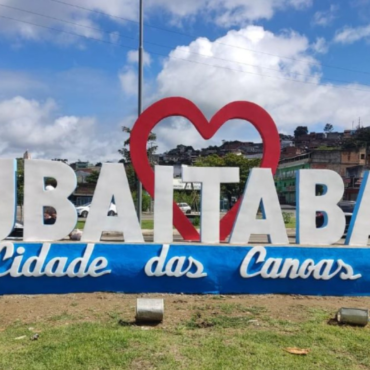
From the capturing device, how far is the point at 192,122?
829cm

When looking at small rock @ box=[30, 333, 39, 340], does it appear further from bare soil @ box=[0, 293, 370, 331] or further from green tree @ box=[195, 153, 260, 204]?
green tree @ box=[195, 153, 260, 204]

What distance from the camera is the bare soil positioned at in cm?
634

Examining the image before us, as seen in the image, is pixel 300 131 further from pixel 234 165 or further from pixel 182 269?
pixel 182 269

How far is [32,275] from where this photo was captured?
758 cm

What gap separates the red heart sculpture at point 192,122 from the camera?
8312 millimetres

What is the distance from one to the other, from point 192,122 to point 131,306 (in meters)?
3.61

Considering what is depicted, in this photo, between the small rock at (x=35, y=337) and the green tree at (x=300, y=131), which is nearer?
the small rock at (x=35, y=337)

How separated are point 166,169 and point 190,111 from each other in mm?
1250

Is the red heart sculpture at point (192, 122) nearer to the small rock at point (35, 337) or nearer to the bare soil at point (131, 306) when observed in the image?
the bare soil at point (131, 306)

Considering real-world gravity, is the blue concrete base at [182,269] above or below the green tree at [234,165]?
below

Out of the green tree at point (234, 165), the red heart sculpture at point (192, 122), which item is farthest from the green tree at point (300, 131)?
the red heart sculpture at point (192, 122)

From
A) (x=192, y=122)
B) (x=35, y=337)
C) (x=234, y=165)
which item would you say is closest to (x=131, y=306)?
(x=35, y=337)

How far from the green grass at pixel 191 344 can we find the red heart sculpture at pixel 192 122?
8.05 feet

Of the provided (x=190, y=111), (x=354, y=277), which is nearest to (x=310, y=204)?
(x=354, y=277)
